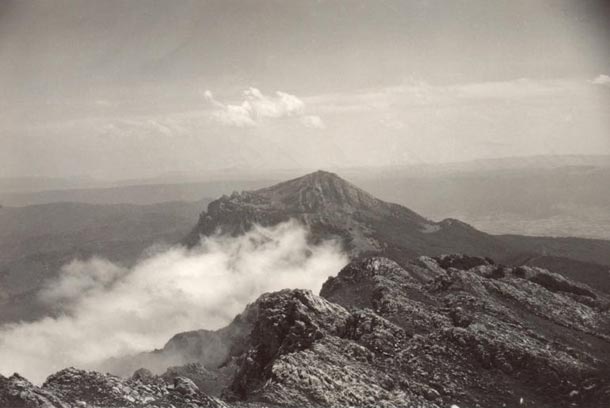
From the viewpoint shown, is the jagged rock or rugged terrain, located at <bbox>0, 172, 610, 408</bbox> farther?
the jagged rock

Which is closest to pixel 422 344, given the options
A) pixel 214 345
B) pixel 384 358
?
pixel 384 358

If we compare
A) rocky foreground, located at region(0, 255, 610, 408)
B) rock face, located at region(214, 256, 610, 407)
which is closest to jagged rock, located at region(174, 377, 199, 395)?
rocky foreground, located at region(0, 255, 610, 408)

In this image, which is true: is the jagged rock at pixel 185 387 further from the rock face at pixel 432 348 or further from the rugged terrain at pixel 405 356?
the rock face at pixel 432 348

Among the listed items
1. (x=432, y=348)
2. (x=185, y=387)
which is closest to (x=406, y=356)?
(x=432, y=348)

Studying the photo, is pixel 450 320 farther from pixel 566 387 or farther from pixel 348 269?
pixel 348 269

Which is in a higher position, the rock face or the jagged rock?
the jagged rock

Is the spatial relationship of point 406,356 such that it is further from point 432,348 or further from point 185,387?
point 185,387

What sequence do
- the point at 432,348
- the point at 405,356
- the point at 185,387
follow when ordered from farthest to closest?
the point at 432,348
the point at 405,356
the point at 185,387

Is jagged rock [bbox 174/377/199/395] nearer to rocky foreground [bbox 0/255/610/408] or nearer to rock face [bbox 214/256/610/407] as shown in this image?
rocky foreground [bbox 0/255/610/408]
